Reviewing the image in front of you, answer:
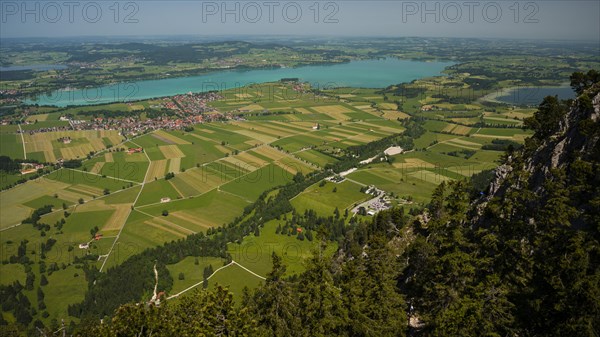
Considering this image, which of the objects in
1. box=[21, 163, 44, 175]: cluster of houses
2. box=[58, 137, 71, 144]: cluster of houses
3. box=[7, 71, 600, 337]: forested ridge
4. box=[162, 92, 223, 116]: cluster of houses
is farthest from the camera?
box=[162, 92, 223, 116]: cluster of houses

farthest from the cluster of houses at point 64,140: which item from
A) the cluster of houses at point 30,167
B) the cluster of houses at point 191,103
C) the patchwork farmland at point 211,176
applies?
the cluster of houses at point 191,103

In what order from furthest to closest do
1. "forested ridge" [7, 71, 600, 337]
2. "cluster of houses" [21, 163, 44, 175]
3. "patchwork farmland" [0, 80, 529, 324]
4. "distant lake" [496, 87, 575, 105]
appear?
"distant lake" [496, 87, 575, 105] → "cluster of houses" [21, 163, 44, 175] → "patchwork farmland" [0, 80, 529, 324] → "forested ridge" [7, 71, 600, 337]

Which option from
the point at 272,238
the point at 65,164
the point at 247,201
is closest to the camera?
the point at 272,238

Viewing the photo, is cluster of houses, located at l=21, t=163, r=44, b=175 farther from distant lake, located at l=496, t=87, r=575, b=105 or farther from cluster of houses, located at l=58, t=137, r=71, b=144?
distant lake, located at l=496, t=87, r=575, b=105

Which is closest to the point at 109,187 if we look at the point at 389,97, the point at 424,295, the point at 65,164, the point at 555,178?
the point at 65,164

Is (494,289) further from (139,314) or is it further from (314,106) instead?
(314,106)

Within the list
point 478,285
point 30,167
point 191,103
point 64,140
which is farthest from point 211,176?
point 191,103

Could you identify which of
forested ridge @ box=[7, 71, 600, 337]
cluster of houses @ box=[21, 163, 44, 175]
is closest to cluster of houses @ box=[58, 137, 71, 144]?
cluster of houses @ box=[21, 163, 44, 175]

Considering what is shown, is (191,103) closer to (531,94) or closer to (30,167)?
(30,167)
